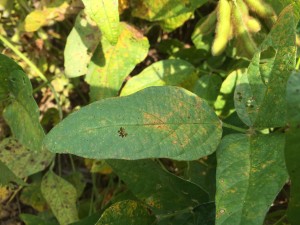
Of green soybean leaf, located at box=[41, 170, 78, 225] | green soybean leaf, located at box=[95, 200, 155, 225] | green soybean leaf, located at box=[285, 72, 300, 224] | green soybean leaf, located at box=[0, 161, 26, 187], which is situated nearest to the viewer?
green soybean leaf, located at box=[285, 72, 300, 224]

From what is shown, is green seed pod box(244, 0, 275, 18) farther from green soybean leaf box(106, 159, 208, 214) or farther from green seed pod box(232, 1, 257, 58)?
green soybean leaf box(106, 159, 208, 214)

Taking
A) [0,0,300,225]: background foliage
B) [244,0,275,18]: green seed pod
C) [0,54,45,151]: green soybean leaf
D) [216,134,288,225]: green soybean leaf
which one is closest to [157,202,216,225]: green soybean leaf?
[0,0,300,225]: background foliage

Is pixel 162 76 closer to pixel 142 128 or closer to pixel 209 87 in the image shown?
pixel 209 87

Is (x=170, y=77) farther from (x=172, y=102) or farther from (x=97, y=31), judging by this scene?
(x=172, y=102)

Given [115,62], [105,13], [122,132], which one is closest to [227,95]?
[115,62]

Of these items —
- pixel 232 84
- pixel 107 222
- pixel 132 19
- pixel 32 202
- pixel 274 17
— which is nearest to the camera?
pixel 107 222

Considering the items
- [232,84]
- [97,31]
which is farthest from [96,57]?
[232,84]
